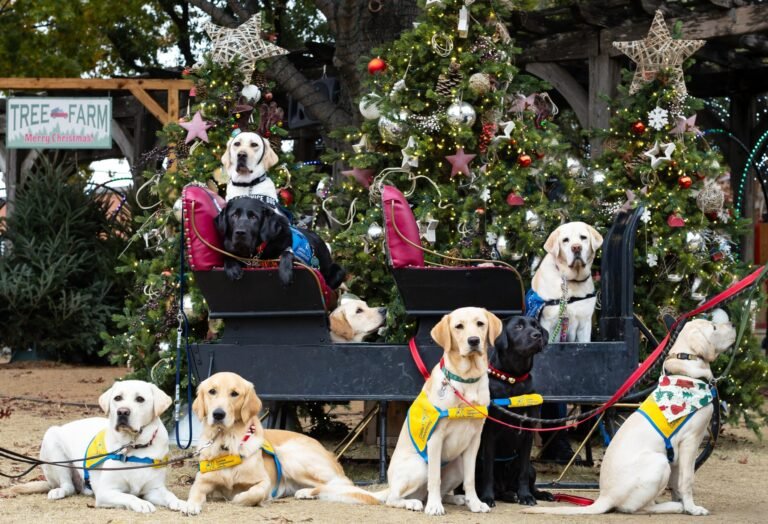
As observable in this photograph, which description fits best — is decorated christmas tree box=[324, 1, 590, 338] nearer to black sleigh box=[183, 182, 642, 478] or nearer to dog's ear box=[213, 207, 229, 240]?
black sleigh box=[183, 182, 642, 478]

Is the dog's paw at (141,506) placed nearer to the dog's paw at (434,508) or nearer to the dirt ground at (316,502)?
the dirt ground at (316,502)

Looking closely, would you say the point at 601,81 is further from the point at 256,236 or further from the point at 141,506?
the point at 141,506

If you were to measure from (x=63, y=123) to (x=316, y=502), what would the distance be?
32.9 ft

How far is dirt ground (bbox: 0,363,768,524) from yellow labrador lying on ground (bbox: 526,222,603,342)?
99 centimetres

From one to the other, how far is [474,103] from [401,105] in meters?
0.53

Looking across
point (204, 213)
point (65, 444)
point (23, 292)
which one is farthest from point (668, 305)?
point (23, 292)

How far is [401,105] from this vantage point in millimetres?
8398

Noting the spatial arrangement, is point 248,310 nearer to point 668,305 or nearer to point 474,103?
point 474,103

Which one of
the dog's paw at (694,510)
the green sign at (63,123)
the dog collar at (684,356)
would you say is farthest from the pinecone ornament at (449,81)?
the green sign at (63,123)

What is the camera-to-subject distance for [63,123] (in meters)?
15.1

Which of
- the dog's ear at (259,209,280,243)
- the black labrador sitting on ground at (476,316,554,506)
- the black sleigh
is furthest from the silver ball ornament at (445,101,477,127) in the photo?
the black labrador sitting on ground at (476,316,554,506)

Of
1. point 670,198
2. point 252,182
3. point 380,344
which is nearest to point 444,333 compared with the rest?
point 380,344

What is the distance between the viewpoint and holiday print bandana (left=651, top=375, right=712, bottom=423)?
5.86m

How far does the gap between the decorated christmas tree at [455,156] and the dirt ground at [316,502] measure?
1.67m
